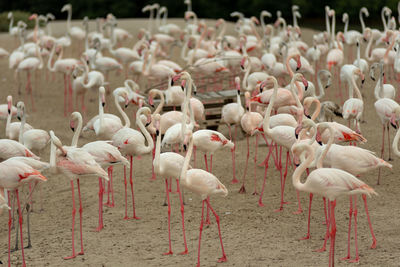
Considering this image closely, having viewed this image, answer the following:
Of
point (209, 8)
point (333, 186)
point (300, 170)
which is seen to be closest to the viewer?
point (333, 186)

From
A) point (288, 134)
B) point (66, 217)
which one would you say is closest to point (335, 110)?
point (288, 134)

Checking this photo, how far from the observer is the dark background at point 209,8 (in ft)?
78.9

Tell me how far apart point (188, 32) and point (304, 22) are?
9.57m

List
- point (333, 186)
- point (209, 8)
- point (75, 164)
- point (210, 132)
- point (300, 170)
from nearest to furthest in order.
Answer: point (333, 186) < point (300, 170) < point (75, 164) < point (210, 132) < point (209, 8)

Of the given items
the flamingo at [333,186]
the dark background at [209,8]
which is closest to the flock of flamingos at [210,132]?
the flamingo at [333,186]

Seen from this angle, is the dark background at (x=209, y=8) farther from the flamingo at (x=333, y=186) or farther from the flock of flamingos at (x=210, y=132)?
the flamingo at (x=333, y=186)

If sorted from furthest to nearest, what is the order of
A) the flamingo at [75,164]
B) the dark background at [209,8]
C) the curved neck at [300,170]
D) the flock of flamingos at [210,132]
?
the dark background at [209,8]
the flamingo at [75,164]
the flock of flamingos at [210,132]
the curved neck at [300,170]

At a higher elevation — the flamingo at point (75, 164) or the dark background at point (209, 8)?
the dark background at point (209, 8)

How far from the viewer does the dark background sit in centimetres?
2406

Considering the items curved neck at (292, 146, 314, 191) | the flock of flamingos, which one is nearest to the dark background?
the flock of flamingos

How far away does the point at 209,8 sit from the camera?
24.9 meters

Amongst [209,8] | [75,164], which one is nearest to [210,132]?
[75,164]

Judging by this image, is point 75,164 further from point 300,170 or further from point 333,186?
point 333,186

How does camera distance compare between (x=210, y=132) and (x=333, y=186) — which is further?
(x=210, y=132)
